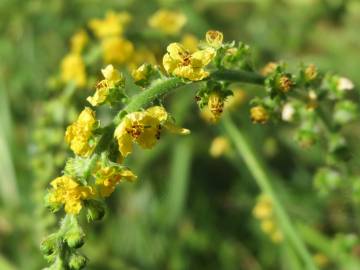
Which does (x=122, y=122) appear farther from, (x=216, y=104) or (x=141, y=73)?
(x=216, y=104)

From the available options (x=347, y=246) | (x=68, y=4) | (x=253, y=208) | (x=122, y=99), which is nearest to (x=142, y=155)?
(x=253, y=208)

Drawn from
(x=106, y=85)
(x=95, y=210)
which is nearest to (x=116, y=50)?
(x=106, y=85)

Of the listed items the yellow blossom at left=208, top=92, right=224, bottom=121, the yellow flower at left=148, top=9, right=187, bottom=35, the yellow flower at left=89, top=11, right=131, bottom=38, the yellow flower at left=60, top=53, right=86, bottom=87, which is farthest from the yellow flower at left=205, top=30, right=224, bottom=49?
the yellow flower at left=148, top=9, right=187, bottom=35

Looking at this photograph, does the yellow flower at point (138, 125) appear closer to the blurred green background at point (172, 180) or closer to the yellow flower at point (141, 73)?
the yellow flower at point (141, 73)

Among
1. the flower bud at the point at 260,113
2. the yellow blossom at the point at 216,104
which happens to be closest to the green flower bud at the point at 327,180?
the flower bud at the point at 260,113

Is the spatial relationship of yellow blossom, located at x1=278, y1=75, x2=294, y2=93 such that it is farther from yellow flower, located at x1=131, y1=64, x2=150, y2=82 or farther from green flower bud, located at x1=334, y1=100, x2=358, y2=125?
green flower bud, located at x1=334, y1=100, x2=358, y2=125

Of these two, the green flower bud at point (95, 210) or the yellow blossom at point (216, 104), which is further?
the yellow blossom at point (216, 104)
